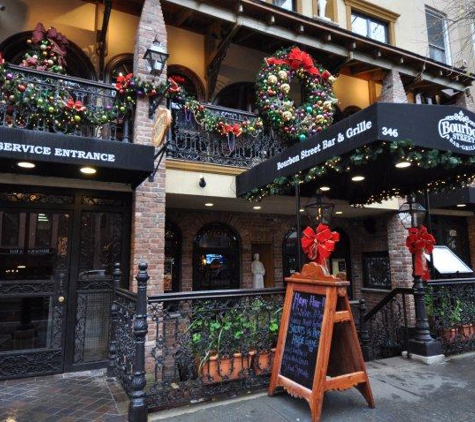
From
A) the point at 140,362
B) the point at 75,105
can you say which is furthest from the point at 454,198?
the point at 75,105

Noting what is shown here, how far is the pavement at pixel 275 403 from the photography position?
Answer: 368 cm

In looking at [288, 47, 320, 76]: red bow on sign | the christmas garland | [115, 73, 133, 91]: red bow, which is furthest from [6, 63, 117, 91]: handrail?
[288, 47, 320, 76]: red bow on sign

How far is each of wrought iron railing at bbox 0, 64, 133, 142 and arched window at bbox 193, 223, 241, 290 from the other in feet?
11.4

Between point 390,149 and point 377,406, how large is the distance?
278cm

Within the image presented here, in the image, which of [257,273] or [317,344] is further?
[257,273]

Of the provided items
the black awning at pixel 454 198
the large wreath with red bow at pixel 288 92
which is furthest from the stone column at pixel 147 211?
the black awning at pixel 454 198

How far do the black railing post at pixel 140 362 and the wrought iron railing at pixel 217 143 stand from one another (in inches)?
134

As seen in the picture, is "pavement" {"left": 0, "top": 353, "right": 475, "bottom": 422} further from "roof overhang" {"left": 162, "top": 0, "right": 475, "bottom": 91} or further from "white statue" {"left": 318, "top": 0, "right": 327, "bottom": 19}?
"white statue" {"left": 318, "top": 0, "right": 327, "bottom": 19}

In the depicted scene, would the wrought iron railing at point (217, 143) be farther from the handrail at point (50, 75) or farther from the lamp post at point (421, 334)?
the lamp post at point (421, 334)

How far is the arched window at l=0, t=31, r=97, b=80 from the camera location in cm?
698

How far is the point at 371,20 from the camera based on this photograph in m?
11.1

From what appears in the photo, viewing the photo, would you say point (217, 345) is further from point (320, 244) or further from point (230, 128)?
point (230, 128)

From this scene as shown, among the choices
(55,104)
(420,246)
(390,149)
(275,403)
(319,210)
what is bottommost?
(275,403)

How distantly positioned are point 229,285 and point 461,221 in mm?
7945
